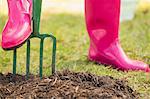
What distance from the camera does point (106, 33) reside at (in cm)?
357

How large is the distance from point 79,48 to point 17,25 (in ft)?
4.58

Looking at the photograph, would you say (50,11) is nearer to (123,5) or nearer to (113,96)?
(123,5)

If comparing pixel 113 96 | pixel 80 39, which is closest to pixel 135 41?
pixel 80 39

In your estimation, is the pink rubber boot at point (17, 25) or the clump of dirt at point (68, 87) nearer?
the clump of dirt at point (68, 87)

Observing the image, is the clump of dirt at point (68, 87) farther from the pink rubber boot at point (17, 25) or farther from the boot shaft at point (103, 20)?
the boot shaft at point (103, 20)

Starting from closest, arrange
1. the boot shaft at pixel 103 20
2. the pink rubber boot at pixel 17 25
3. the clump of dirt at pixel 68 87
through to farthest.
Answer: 1. the clump of dirt at pixel 68 87
2. the pink rubber boot at pixel 17 25
3. the boot shaft at pixel 103 20

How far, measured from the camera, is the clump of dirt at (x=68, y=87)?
8.52ft

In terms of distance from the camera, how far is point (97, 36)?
357cm

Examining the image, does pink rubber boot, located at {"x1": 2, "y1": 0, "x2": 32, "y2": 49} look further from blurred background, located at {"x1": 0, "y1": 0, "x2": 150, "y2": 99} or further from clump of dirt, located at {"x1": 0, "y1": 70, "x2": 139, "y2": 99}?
blurred background, located at {"x1": 0, "y1": 0, "x2": 150, "y2": 99}

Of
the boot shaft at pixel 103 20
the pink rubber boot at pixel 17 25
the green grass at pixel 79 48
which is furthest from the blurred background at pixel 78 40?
the pink rubber boot at pixel 17 25

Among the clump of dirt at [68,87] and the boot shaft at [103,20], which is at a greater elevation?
the boot shaft at [103,20]

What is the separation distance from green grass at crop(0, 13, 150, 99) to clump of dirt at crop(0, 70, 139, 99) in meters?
0.20

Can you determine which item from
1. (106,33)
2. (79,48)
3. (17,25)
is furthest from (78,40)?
(17,25)

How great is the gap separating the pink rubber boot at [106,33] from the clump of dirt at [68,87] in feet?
1.97
